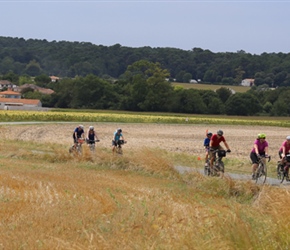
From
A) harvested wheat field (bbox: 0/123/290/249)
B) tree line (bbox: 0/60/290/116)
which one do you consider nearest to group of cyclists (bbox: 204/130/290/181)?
harvested wheat field (bbox: 0/123/290/249)

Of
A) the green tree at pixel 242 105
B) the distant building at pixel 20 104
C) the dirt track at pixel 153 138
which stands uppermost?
the green tree at pixel 242 105

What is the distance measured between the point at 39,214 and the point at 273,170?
18381 millimetres

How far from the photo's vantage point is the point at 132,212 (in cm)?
1136

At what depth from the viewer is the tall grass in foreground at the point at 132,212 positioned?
26.7ft

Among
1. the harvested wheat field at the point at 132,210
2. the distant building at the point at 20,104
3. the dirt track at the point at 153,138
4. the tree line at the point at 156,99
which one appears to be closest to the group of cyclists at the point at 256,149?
the harvested wheat field at the point at 132,210

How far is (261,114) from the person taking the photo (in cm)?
11756

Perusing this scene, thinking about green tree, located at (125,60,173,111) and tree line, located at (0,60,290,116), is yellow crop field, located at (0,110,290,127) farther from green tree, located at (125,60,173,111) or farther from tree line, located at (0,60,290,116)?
green tree, located at (125,60,173,111)

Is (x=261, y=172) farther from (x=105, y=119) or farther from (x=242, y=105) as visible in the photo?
(x=242, y=105)

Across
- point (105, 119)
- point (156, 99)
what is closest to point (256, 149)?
point (105, 119)

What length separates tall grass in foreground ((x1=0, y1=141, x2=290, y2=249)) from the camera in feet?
26.7

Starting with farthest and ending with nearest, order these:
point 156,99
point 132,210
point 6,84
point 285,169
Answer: point 6,84, point 156,99, point 285,169, point 132,210

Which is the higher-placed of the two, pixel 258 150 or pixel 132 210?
pixel 258 150

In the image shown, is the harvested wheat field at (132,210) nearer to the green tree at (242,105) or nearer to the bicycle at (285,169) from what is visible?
the bicycle at (285,169)

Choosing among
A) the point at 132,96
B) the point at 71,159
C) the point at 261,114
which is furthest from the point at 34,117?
the point at 71,159
